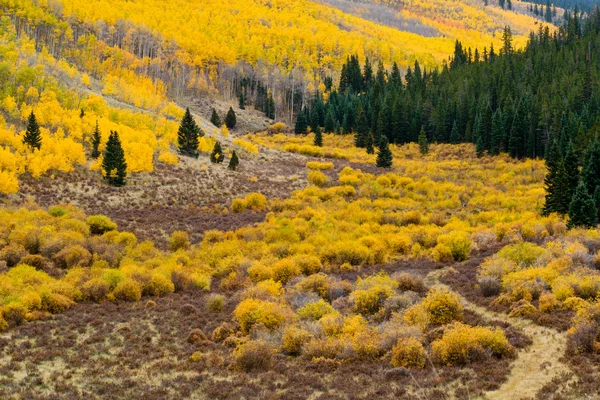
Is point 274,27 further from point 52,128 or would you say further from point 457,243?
point 457,243

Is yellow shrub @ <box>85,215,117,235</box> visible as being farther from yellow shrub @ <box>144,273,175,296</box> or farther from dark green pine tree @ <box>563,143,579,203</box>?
dark green pine tree @ <box>563,143,579,203</box>

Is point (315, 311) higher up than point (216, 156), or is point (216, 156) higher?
point (315, 311)

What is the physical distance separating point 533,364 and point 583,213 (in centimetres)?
2305

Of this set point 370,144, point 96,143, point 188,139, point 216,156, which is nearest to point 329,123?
point 370,144

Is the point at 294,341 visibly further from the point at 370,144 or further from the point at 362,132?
the point at 362,132

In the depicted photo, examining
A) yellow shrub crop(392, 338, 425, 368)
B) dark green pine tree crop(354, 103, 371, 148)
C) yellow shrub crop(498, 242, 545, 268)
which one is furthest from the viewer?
dark green pine tree crop(354, 103, 371, 148)

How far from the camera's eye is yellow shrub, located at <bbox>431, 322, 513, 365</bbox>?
44.7 ft

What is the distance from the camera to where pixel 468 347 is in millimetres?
13727

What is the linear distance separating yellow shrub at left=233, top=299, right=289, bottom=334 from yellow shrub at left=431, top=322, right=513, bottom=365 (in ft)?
20.9

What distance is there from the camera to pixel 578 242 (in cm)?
2372

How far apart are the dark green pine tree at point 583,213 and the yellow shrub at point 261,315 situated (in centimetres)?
2266

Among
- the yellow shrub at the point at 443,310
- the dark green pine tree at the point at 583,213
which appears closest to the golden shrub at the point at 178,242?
the yellow shrub at the point at 443,310

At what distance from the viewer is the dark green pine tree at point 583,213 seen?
31.7m

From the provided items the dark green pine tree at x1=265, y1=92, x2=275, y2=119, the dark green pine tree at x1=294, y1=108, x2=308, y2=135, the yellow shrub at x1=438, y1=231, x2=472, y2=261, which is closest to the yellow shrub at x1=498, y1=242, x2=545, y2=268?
the yellow shrub at x1=438, y1=231, x2=472, y2=261
